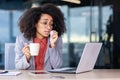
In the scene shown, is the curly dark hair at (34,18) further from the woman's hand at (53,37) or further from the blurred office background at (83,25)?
the blurred office background at (83,25)

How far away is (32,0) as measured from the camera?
25.6 feet

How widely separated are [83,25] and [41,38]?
4438mm

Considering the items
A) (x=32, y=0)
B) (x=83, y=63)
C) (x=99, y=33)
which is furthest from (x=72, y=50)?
(x=83, y=63)

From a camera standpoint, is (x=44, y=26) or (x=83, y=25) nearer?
(x=44, y=26)

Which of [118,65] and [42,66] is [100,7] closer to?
[118,65]

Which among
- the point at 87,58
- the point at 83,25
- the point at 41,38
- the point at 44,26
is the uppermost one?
the point at 83,25

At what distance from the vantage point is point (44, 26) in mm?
3273

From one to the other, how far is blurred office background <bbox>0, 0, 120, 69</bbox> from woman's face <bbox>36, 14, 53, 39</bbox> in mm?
4044

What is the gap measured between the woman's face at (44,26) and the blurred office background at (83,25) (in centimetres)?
404

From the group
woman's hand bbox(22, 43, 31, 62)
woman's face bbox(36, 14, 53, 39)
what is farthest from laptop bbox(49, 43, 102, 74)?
woman's face bbox(36, 14, 53, 39)

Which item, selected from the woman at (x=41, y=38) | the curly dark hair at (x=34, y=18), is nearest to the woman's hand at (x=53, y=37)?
the woman at (x=41, y=38)

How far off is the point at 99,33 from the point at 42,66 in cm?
440

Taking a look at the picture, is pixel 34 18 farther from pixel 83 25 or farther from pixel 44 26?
pixel 83 25

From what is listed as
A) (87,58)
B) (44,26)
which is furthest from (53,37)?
(87,58)
